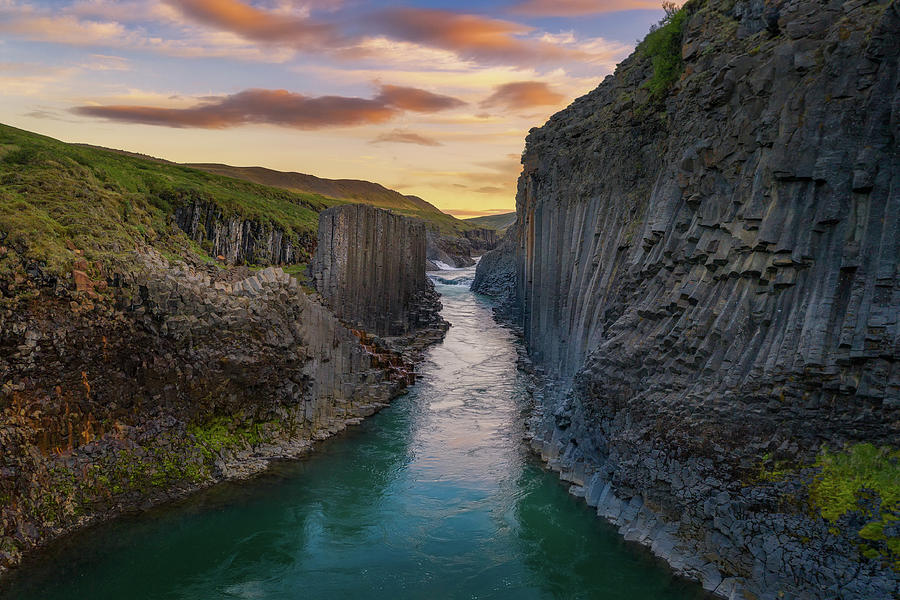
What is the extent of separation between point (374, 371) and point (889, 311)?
18283 mm

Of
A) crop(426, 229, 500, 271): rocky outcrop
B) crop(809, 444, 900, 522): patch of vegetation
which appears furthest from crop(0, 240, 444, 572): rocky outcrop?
crop(426, 229, 500, 271): rocky outcrop

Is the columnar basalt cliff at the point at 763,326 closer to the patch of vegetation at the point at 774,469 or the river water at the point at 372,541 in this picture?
the patch of vegetation at the point at 774,469

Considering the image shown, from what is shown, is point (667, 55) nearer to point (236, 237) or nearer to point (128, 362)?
point (128, 362)

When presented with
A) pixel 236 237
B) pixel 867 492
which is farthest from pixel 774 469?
pixel 236 237

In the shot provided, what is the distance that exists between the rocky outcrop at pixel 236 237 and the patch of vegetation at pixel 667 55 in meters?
24.2

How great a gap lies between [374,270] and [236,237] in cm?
1079

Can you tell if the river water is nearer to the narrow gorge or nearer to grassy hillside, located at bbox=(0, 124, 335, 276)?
the narrow gorge

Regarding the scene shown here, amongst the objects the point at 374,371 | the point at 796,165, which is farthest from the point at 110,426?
the point at 796,165

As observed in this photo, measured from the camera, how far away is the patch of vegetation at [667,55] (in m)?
20.0

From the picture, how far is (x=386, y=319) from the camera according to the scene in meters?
38.1

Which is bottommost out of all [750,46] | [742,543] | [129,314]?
[742,543]

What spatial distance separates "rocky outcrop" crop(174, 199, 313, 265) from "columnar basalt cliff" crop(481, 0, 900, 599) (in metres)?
25.4

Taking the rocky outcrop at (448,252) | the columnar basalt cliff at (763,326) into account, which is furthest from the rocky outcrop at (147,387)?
the rocky outcrop at (448,252)

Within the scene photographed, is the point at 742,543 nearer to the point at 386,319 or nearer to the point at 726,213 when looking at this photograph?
the point at 726,213
